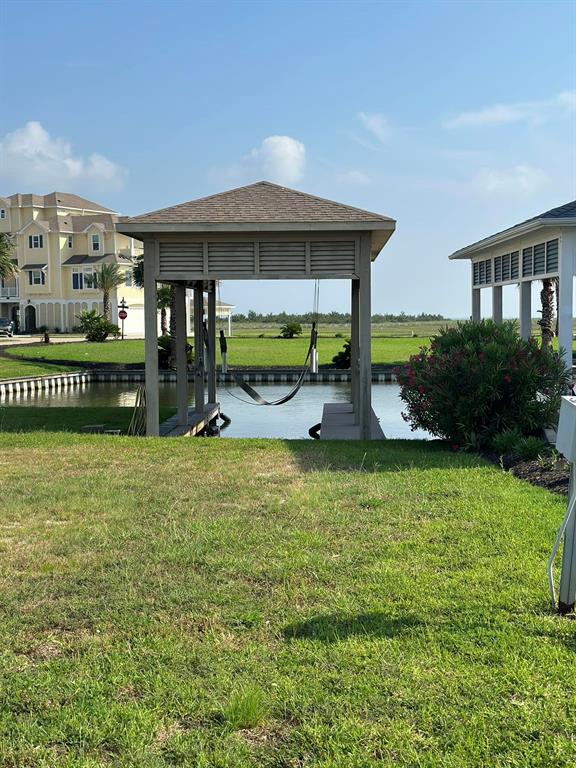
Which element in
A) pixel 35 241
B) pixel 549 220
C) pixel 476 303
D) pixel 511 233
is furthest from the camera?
pixel 35 241

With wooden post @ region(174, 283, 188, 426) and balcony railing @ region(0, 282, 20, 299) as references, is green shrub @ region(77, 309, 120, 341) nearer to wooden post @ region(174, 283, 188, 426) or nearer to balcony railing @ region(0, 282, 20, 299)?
balcony railing @ region(0, 282, 20, 299)

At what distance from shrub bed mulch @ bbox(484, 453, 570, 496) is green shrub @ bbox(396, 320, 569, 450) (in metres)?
0.88

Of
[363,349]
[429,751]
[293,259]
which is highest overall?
[293,259]

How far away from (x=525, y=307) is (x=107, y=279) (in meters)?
41.9

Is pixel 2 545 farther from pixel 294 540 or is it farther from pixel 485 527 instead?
pixel 485 527

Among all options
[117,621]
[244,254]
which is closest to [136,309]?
[244,254]

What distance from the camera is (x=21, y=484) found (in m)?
7.61

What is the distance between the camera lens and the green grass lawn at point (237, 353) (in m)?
32.8

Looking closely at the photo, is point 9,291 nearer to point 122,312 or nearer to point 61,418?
point 122,312

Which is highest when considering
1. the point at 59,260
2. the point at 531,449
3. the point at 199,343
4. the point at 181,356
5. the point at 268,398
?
the point at 59,260

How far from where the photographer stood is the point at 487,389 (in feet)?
31.6

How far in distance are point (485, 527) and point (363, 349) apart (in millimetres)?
6110

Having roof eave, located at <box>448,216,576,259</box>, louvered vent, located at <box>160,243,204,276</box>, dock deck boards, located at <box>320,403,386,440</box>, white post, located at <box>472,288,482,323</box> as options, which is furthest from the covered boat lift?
white post, located at <box>472,288,482,323</box>

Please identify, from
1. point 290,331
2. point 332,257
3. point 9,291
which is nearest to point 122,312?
point 290,331
